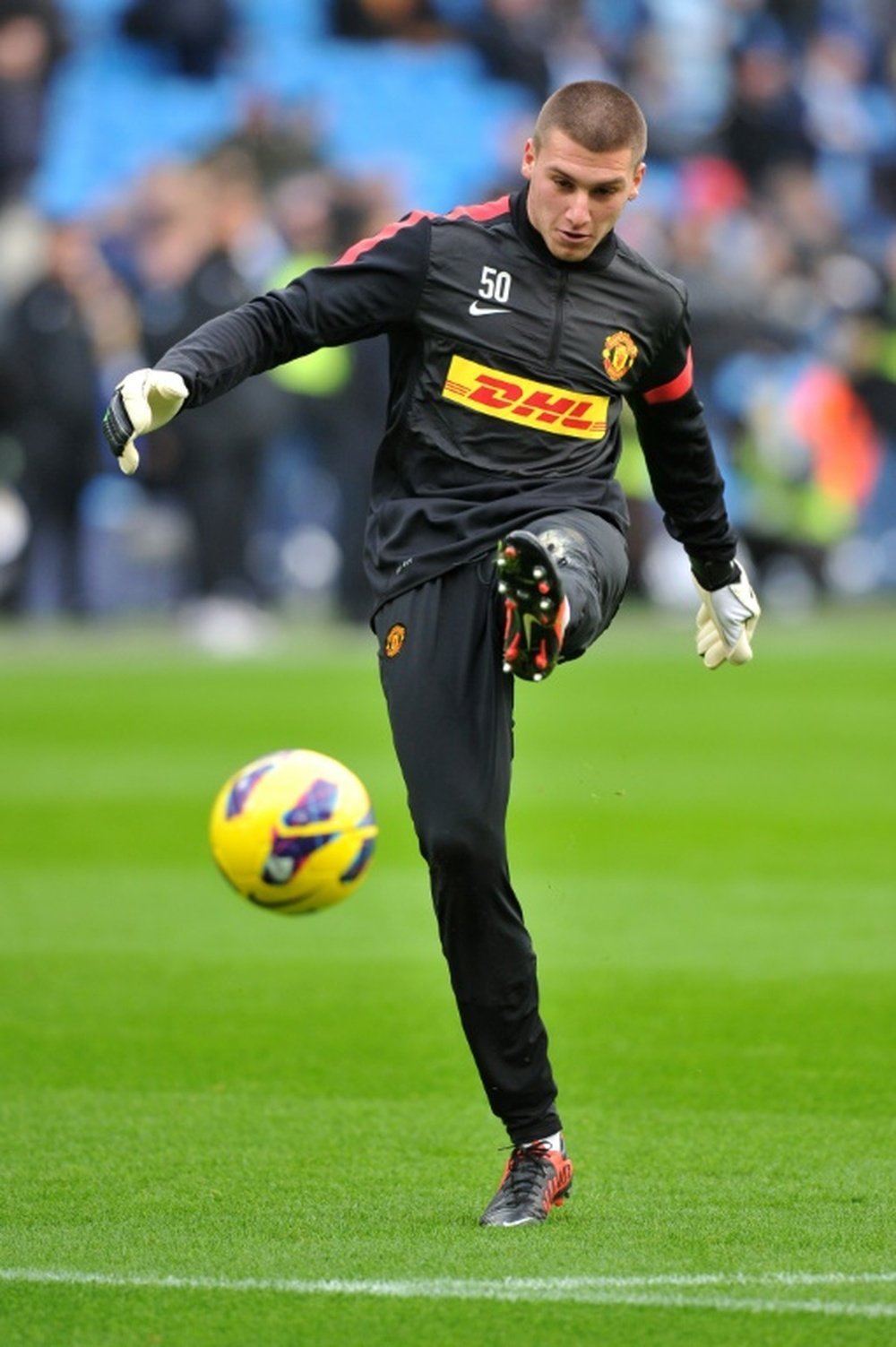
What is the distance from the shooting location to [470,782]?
6023 millimetres

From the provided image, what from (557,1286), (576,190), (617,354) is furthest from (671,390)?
(557,1286)

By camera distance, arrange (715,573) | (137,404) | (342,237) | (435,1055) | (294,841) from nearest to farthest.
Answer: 1. (137,404)
2. (715,573)
3. (294,841)
4. (435,1055)
5. (342,237)

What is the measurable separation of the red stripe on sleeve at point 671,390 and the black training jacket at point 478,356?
0.08m

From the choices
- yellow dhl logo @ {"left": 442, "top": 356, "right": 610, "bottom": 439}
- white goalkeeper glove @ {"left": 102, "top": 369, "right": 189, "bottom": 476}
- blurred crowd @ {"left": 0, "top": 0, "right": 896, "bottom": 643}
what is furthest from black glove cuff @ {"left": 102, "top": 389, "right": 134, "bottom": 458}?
blurred crowd @ {"left": 0, "top": 0, "right": 896, "bottom": 643}

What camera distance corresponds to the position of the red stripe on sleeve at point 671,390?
645 cm

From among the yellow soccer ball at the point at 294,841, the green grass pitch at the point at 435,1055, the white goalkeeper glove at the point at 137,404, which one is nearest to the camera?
the green grass pitch at the point at 435,1055

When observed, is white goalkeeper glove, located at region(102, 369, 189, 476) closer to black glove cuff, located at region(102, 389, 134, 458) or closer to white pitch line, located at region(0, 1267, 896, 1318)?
black glove cuff, located at region(102, 389, 134, 458)

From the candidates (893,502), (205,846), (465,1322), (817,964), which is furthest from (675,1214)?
(893,502)

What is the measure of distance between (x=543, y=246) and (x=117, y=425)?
1.17 metres

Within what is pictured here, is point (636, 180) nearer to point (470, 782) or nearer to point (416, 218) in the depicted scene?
point (416, 218)

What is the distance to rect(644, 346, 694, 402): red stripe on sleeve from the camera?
6453 millimetres

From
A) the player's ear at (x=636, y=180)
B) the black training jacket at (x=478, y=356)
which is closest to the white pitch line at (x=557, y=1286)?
the black training jacket at (x=478, y=356)

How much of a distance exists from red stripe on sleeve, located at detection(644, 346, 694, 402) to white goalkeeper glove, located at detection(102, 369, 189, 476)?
126 centimetres

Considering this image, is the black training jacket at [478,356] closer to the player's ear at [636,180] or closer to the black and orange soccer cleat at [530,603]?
the player's ear at [636,180]
